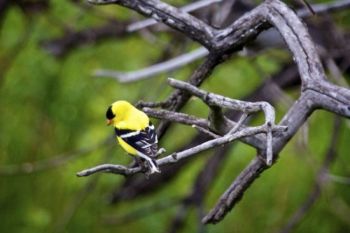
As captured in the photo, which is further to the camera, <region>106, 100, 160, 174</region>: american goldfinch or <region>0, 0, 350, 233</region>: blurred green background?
<region>0, 0, 350, 233</region>: blurred green background

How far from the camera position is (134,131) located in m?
2.01

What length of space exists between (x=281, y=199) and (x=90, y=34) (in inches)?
36.2

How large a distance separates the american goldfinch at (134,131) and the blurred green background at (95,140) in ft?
5.57

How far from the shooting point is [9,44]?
13.8ft

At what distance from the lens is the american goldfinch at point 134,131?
184cm

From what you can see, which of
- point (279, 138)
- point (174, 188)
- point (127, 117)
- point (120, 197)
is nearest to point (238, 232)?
point (174, 188)

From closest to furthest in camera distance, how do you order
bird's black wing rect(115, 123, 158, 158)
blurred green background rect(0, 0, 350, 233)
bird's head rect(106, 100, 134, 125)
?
bird's black wing rect(115, 123, 158, 158) → bird's head rect(106, 100, 134, 125) → blurred green background rect(0, 0, 350, 233)

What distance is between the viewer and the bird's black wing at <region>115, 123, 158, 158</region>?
1827 millimetres

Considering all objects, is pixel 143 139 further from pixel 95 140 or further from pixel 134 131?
pixel 95 140

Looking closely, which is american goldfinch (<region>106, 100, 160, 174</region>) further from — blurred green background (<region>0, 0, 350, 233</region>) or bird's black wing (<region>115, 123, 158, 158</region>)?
blurred green background (<region>0, 0, 350, 233</region>)

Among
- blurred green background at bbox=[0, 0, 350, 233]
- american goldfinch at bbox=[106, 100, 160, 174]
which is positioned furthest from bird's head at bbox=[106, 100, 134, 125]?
blurred green background at bbox=[0, 0, 350, 233]

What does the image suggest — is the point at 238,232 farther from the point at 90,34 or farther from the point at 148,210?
the point at 90,34

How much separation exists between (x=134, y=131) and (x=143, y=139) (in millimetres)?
86

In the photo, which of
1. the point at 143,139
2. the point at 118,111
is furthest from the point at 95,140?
the point at 143,139
